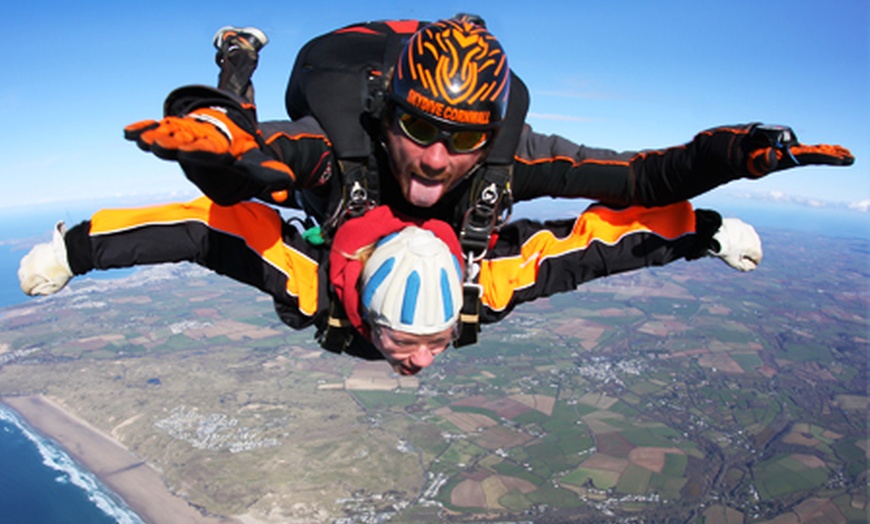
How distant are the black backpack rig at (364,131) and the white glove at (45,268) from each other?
110 cm

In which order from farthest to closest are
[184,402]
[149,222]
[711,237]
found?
[184,402] → [711,237] → [149,222]

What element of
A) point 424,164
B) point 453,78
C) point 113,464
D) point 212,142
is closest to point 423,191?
point 424,164

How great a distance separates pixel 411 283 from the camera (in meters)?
2.15

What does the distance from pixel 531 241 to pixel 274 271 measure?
1.45 m

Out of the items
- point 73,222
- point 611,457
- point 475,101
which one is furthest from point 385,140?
point 611,457

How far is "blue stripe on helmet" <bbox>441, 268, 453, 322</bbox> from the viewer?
2.21 meters

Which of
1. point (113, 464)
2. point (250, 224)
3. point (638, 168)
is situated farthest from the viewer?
point (113, 464)

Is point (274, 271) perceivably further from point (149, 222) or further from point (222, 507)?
point (222, 507)

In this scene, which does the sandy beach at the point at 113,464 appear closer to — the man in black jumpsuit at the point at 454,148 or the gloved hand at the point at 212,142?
the man in black jumpsuit at the point at 454,148

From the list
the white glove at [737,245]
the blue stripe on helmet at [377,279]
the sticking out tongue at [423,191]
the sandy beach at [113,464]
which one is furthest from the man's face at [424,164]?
the sandy beach at [113,464]

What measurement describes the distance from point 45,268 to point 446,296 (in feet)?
5.51

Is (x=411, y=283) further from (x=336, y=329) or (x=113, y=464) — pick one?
(x=113, y=464)

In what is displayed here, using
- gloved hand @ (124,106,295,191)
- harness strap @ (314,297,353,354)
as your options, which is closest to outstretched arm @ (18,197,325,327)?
harness strap @ (314,297,353,354)

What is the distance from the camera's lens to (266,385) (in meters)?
33.6
